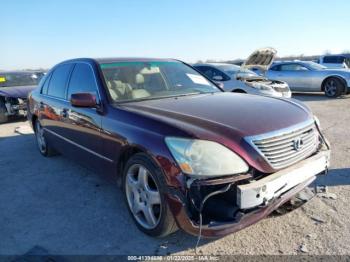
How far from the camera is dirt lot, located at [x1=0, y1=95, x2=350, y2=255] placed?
2.83 meters

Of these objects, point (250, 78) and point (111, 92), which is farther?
point (250, 78)

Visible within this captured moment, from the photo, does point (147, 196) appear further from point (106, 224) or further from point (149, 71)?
point (149, 71)

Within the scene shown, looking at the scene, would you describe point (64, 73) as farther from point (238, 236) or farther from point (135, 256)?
point (238, 236)

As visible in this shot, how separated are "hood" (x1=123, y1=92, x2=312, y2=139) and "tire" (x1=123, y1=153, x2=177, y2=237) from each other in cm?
44

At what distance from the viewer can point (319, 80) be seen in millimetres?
12625

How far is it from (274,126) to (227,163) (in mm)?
599

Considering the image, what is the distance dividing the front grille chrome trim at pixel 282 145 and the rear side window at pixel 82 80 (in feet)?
6.43

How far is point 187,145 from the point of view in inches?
98.0

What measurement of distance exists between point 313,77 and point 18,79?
35.3 feet

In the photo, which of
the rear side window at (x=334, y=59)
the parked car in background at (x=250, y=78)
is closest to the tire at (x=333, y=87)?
the parked car in background at (x=250, y=78)

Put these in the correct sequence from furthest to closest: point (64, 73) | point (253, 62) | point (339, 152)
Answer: point (253, 62)
point (339, 152)
point (64, 73)

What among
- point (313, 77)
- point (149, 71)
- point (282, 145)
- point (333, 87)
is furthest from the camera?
point (313, 77)

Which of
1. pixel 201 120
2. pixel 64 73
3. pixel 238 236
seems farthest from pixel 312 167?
pixel 64 73

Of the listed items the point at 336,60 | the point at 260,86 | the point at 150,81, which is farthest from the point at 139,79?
the point at 336,60
